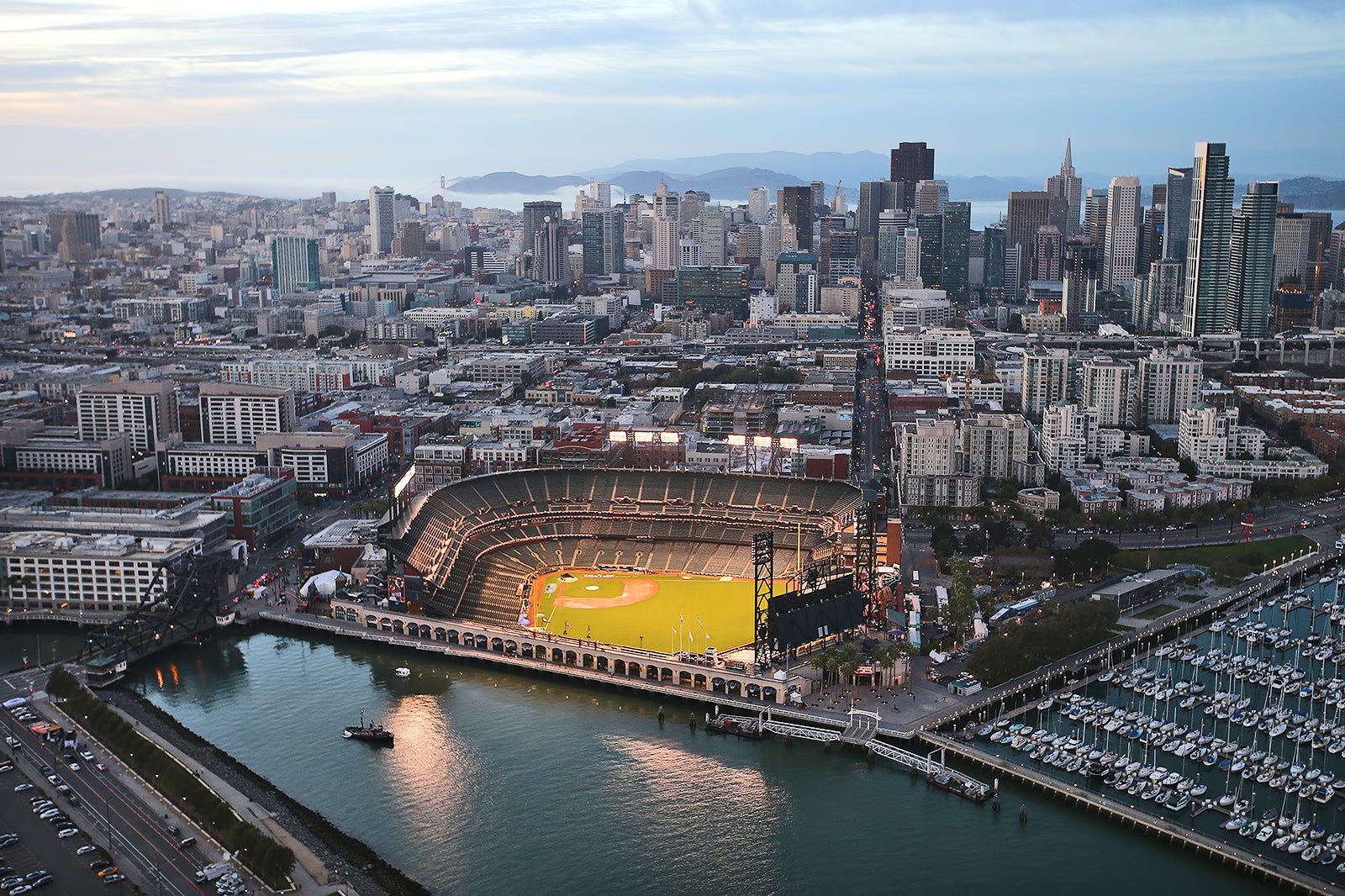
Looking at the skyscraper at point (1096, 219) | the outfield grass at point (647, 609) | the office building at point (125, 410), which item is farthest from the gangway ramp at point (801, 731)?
the skyscraper at point (1096, 219)

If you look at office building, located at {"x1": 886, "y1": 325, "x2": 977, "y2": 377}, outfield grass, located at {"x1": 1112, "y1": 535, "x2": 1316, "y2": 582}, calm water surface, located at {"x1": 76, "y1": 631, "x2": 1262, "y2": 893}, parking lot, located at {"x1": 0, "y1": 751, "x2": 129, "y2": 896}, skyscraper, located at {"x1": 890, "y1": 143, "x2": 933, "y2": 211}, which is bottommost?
calm water surface, located at {"x1": 76, "y1": 631, "x2": 1262, "y2": 893}

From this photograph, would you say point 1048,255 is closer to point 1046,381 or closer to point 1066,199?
point 1066,199

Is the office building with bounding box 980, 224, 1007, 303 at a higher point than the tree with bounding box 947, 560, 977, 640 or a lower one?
higher

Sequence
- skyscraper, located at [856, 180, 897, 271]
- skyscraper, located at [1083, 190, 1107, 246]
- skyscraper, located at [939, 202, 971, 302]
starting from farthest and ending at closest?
skyscraper, located at [856, 180, 897, 271]
skyscraper, located at [1083, 190, 1107, 246]
skyscraper, located at [939, 202, 971, 302]

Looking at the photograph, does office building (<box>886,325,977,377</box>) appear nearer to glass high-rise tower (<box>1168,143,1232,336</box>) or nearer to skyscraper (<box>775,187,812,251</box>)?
glass high-rise tower (<box>1168,143,1232,336</box>)

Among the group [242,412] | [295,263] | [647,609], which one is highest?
[295,263]

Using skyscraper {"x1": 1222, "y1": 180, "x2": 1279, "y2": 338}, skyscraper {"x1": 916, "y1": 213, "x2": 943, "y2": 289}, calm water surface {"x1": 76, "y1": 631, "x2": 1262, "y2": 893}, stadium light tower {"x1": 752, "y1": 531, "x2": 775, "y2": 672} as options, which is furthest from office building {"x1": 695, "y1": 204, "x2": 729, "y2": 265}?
calm water surface {"x1": 76, "y1": 631, "x2": 1262, "y2": 893}

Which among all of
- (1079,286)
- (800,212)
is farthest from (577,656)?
(800,212)
